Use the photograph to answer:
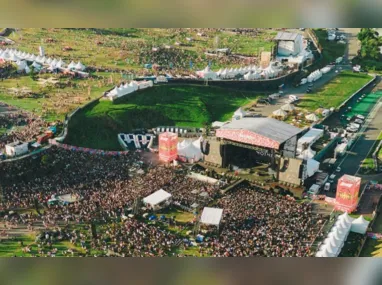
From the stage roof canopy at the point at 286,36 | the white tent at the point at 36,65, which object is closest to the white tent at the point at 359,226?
the white tent at the point at 36,65

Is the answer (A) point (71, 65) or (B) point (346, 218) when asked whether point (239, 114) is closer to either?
(B) point (346, 218)

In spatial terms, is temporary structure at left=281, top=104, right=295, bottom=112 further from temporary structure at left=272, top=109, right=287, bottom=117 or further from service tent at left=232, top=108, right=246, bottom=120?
service tent at left=232, top=108, right=246, bottom=120

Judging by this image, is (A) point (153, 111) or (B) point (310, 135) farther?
(A) point (153, 111)

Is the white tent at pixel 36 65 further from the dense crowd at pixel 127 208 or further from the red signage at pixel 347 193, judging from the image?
the red signage at pixel 347 193

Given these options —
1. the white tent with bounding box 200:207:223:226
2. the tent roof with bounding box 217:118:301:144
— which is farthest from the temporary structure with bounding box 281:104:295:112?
the white tent with bounding box 200:207:223:226

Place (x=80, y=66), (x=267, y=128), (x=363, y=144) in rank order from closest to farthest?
(x=267, y=128), (x=363, y=144), (x=80, y=66)

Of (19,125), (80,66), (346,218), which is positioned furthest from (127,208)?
(80,66)

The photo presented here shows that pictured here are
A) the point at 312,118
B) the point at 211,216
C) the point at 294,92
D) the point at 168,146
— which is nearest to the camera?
the point at 211,216
